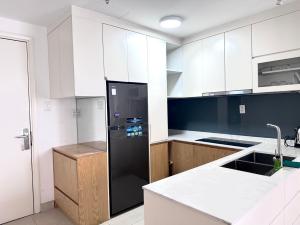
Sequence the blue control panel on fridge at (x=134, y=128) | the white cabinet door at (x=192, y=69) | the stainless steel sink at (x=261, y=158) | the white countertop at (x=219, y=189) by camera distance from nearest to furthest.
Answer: the white countertop at (x=219, y=189)
the stainless steel sink at (x=261, y=158)
the blue control panel on fridge at (x=134, y=128)
the white cabinet door at (x=192, y=69)

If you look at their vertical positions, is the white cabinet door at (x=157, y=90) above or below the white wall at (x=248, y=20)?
below

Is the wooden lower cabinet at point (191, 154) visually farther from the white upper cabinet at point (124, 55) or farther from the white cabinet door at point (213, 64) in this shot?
the white upper cabinet at point (124, 55)

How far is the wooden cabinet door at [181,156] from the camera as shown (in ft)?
9.99

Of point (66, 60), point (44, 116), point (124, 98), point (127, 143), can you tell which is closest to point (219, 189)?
point (127, 143)

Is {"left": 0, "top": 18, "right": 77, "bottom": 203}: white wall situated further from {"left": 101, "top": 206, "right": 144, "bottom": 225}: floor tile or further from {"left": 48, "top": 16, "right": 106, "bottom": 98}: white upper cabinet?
{"left": 101, "top": 206, "right": 144, "bottom": 225}: floor tile

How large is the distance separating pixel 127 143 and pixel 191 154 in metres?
1.03

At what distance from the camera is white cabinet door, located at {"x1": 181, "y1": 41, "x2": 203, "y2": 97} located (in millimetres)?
3164

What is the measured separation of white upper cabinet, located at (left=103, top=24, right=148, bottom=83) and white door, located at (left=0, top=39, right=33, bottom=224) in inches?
43.1

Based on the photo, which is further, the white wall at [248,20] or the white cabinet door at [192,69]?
the white cabinet door at [192,69]

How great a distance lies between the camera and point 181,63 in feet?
11.3

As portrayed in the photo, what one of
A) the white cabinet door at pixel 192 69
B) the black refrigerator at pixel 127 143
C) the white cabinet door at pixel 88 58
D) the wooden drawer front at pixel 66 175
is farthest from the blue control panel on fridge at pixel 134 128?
the white cabinet door at pixel 192 69

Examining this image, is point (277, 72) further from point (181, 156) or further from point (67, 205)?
point (67, 205)

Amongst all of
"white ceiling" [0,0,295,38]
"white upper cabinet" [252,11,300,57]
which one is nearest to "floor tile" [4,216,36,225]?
"white ceiling" [0,0,295,38]

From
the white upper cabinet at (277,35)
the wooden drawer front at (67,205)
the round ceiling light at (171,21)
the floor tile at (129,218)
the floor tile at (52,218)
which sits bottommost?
the floor tile at (52,218)
